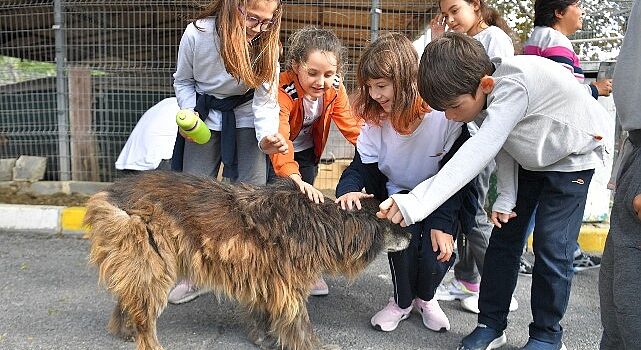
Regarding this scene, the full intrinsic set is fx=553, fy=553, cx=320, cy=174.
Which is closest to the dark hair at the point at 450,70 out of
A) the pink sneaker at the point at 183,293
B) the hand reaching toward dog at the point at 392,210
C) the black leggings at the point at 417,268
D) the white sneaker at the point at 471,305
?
the hand reaching toward dog at the point at 392,210

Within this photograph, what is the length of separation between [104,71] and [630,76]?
5.75 m

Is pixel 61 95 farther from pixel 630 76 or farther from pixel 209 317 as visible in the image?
pixel 630 76

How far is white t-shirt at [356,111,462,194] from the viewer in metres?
3.10

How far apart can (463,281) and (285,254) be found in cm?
156

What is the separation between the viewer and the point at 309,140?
3844 millimetres

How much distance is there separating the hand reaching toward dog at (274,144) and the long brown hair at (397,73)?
1.79 ft

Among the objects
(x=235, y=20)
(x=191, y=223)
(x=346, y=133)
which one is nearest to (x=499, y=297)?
(x=346, y=133)

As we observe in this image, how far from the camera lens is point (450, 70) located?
2.46 m

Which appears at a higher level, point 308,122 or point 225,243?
point 308,122

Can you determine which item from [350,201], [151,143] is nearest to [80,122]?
[151,143]

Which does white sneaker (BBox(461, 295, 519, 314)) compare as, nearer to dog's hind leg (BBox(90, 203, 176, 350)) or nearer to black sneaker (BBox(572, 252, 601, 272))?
black sneaker (BBox(572, 252, 601, 272))

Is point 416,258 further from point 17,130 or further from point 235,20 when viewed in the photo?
point 17,130

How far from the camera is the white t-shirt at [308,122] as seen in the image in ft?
11.8

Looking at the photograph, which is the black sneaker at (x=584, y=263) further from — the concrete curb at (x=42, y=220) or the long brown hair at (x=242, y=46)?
the concrete curb at (x=42, y=220)
